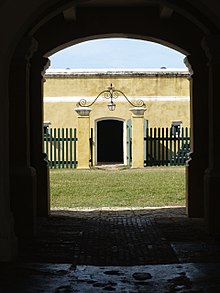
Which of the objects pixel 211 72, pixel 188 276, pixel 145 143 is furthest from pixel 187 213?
pixel 145 143

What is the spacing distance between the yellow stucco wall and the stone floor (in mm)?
15280

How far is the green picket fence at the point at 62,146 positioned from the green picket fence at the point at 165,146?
Answer: 287 cm

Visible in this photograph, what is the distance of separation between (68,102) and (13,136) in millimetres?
17502

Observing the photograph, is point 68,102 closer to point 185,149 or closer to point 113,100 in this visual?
point 113,100

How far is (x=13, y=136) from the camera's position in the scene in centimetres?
830

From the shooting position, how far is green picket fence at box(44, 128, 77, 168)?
23828 millimetres

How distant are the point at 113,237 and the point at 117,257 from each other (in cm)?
143

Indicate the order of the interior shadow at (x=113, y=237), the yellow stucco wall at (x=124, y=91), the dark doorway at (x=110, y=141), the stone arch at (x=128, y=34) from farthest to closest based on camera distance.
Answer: the dark doorway at (x=110, y=141) < the yellow stucco wall at (x=124, y=91) < the stone arch at (x=128, y=34) < the interior shadow at (x=113, y=237)

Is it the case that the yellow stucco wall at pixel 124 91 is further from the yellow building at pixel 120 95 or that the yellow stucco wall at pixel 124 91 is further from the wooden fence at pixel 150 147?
the wooden fence at pixel 150 147

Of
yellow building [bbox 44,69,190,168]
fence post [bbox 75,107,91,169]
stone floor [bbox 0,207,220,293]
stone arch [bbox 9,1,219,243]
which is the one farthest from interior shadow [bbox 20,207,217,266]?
yellow building [bbox 44,69,190,168]

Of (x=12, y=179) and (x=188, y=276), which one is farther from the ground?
(x=12, y=179)

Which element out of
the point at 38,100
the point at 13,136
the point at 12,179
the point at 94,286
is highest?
the point at 38,100

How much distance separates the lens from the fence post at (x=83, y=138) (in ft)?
77.3

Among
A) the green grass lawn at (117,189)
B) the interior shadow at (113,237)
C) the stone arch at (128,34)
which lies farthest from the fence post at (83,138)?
the stone arch at (128,34)
